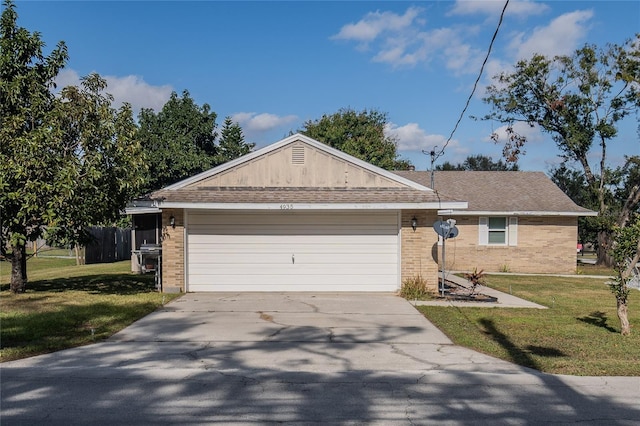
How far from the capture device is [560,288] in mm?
15633

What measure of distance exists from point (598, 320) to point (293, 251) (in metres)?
7.44

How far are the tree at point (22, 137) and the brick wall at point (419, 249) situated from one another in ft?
27.8

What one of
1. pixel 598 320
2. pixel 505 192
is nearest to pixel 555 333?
pixel 598 320

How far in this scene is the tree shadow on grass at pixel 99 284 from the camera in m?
13.4

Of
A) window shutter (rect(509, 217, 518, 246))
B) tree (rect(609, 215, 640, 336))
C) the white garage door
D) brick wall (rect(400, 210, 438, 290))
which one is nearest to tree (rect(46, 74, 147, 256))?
the white garage door

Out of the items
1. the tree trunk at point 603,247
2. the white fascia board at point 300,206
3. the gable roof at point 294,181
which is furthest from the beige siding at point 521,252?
the white fascia board at point 300,206

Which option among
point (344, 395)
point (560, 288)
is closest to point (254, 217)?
point (344, 395)

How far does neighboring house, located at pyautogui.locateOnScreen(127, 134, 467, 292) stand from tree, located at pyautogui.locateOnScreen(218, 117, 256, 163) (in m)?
17.4

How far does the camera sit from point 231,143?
31375mm

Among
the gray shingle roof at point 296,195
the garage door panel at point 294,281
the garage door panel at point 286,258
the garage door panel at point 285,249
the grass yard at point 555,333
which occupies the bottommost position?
the grass yard at point 555,333

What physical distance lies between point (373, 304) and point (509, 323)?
3.17m

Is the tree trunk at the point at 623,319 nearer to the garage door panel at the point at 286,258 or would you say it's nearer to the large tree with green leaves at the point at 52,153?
the garage door panel at the point at 286,258

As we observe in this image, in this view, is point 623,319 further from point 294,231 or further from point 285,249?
point 285,249

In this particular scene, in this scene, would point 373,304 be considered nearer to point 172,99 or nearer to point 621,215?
point 621,215
